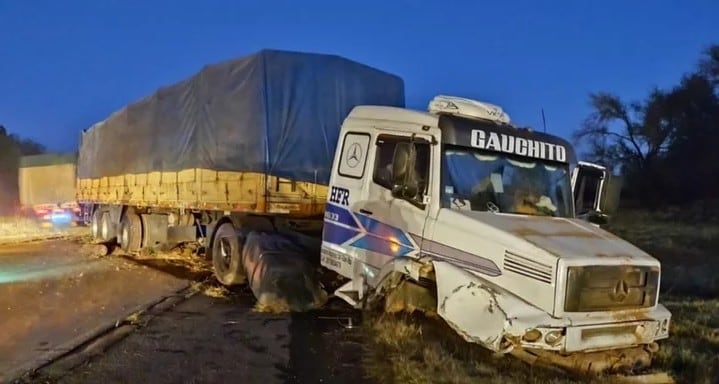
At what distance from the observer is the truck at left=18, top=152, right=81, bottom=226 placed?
27859 millimetres

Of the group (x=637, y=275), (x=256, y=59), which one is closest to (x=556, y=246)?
(x=637, y=275)

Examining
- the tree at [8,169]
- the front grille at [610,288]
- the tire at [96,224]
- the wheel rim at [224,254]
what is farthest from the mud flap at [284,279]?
the tree at [8,169]

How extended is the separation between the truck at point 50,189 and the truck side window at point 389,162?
838 inches

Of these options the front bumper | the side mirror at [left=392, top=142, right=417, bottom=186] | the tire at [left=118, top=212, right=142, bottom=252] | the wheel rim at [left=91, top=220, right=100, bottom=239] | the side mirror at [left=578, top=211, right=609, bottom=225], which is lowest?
the wheel rim at [left=91, top=220, right=100, bottom=239]

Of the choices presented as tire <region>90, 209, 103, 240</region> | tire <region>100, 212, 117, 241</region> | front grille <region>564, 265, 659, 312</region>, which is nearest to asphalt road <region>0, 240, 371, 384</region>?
front grille <region>564, 265, 659, 312</region>

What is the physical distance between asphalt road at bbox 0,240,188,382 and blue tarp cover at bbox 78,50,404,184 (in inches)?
Answer: 99.7

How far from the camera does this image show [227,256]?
11.0 m

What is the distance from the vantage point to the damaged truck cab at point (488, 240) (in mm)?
5535

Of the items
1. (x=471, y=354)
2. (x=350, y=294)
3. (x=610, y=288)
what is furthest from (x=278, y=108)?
(x=610, y=288)

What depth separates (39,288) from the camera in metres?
10.7

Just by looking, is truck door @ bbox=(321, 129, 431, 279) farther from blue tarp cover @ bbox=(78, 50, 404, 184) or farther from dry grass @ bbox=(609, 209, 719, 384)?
dry grass @ bbox=(609, 209, 719, 384)

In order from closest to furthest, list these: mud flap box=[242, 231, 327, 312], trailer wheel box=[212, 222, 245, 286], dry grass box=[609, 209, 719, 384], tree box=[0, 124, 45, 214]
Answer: dry grass box=[609, 209, 719, 384]
mud flap box=[242, 231, 327, 312]
trailer wheel box=[212, 222, 245, 286]
tree box=[0, 124, 45, 214]

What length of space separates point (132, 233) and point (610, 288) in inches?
503

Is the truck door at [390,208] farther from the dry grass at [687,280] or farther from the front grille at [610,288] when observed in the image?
the dry grass at [687,280]
